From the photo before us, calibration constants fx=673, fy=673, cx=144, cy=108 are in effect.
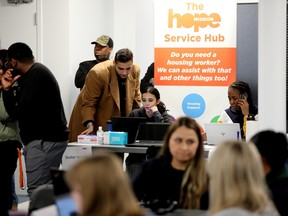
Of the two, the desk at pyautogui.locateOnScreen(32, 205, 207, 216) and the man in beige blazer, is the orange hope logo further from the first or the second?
the desk at pyautogui.locateOnScreen(32, 205, 207, 216)

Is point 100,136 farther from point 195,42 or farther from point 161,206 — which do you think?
point 161,206

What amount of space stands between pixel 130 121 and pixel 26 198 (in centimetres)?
196

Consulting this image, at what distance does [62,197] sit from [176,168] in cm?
124

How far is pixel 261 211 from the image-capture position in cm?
298

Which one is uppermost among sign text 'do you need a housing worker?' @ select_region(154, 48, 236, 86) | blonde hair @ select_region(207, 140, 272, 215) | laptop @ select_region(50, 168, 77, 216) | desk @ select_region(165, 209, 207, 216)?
sign text 'do you need a housing worker?' @ select_region(154, 48, 236, 86)

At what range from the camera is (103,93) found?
7930mm

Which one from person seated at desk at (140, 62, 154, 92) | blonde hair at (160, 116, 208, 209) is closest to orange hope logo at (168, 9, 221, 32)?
person seated at desk at (140, 62, 154, 92)

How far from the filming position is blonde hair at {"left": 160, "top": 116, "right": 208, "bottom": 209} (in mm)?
4109

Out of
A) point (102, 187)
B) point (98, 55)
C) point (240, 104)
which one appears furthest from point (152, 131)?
point (102, 187)

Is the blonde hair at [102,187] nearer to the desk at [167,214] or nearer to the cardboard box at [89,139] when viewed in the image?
the desk at [167,214]

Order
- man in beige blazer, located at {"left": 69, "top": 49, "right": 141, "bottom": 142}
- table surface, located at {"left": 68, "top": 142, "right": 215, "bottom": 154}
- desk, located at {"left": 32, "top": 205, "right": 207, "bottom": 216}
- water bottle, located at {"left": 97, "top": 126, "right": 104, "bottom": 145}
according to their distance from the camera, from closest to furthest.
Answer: desk, located at {"left": 32, "top": 205, "right": 207, "bottom": 216}, table surface, located at {"left": 68, "top": 142, "right": 215, "bottom": 154}, water bottle, located at {"left": 97, "top": 126, "right": 104, "bottom": 145}, man in beige blazer, located at {"left": 69, "top": 49, "right": 141, "bottom": 142}

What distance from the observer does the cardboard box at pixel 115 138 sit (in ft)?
24.2

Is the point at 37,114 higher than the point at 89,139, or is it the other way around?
the point at 37,114

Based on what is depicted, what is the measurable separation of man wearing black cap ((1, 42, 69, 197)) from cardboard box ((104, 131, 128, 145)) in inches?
50.7
